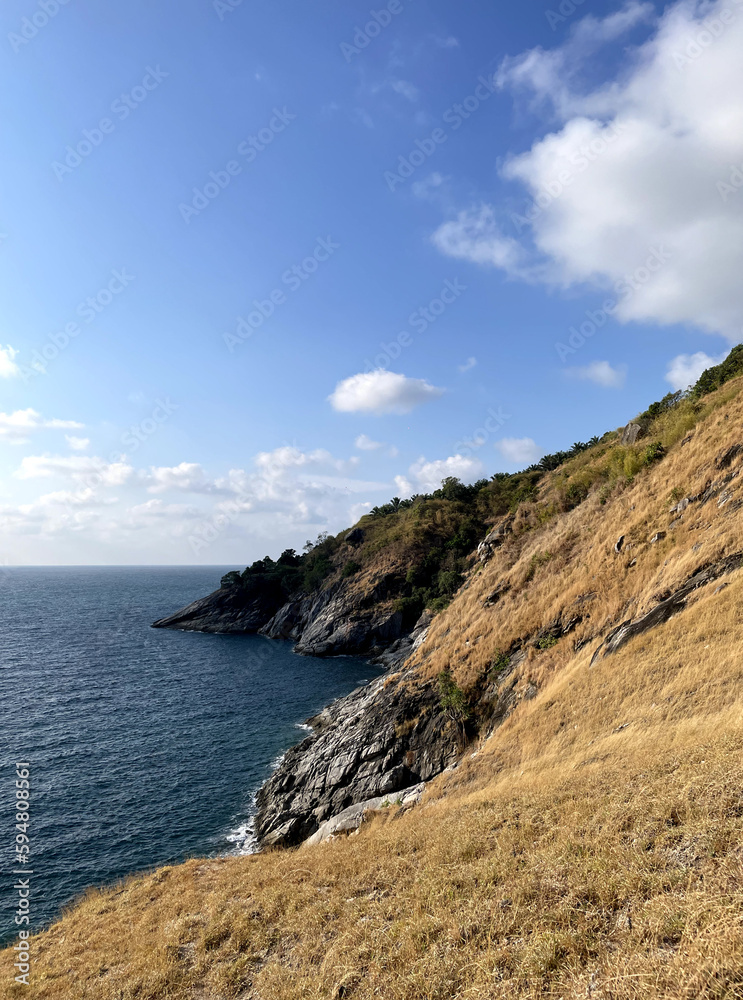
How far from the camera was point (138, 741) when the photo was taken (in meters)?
41.5

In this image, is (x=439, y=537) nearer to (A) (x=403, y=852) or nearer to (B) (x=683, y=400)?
(B) (x=683, y=400)

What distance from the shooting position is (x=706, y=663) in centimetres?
1527

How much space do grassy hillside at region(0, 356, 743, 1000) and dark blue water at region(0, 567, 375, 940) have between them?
845 cm

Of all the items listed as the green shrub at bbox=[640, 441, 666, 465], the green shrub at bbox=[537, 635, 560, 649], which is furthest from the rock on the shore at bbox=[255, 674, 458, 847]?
the green shrub at bbox=[640, 441, 666, 465]

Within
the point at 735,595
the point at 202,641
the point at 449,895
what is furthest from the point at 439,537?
the point at 449,895

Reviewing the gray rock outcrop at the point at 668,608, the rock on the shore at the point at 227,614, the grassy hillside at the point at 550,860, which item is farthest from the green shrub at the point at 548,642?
the rock on the shore at the point at 227,614

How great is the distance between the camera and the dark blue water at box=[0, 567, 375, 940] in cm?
2752

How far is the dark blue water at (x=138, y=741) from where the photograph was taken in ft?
90.3

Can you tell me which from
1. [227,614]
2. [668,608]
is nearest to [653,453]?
[668,608]

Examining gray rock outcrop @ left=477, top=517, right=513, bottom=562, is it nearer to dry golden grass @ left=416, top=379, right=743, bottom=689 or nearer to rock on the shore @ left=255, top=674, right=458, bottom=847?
dry golden grass @ left=416, top=379, right=743, bottom=689

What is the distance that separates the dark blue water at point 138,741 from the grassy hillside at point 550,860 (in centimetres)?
845

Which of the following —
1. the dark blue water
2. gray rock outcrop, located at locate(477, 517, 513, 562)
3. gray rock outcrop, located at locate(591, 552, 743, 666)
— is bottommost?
the dark blue water

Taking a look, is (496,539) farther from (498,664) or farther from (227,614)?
(227,614)

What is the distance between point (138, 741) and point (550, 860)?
42064 mm
